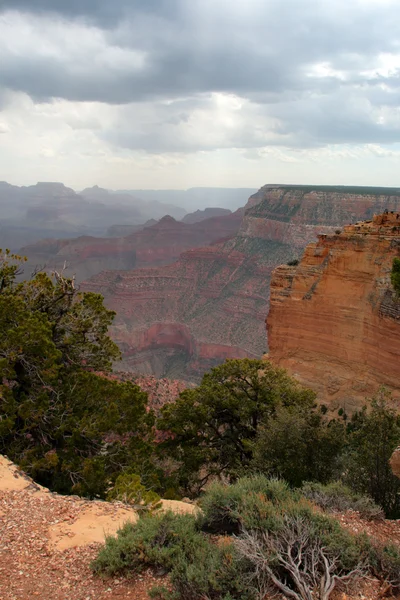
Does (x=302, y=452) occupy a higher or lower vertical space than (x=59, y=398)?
lower

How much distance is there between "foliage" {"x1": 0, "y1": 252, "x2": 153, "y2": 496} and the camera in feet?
35.9

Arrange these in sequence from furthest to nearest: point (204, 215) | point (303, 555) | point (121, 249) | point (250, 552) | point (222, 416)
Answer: point (204, 215)
point (121, 249)
point (222, 416)
point (303, 555)
point (250, 552)

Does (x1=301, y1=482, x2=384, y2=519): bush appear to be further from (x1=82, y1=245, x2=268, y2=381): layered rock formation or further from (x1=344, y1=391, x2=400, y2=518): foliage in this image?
(x1=82, y1=245, x2=268, y2=381): layered rock formation

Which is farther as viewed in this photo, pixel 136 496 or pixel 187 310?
pixel 187 310

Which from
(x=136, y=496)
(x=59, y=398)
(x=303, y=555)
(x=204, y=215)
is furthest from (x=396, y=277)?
(x=204, y=215)

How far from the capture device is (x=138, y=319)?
80.1 meters

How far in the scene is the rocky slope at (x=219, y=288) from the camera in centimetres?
6906

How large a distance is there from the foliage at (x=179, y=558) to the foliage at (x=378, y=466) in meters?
4.46

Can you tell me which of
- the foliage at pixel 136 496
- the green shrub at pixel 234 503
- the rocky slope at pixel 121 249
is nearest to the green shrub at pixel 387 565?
the green shrub at pixel 234 503

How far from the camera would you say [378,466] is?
971 cm

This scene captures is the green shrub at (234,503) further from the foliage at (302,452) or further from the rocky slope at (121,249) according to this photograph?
the rocky slope at (121,249)

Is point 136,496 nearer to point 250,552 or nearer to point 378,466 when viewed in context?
point 250,552

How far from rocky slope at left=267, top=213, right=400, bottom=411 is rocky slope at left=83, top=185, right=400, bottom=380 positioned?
37.7 meters

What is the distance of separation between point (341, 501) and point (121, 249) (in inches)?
4738
